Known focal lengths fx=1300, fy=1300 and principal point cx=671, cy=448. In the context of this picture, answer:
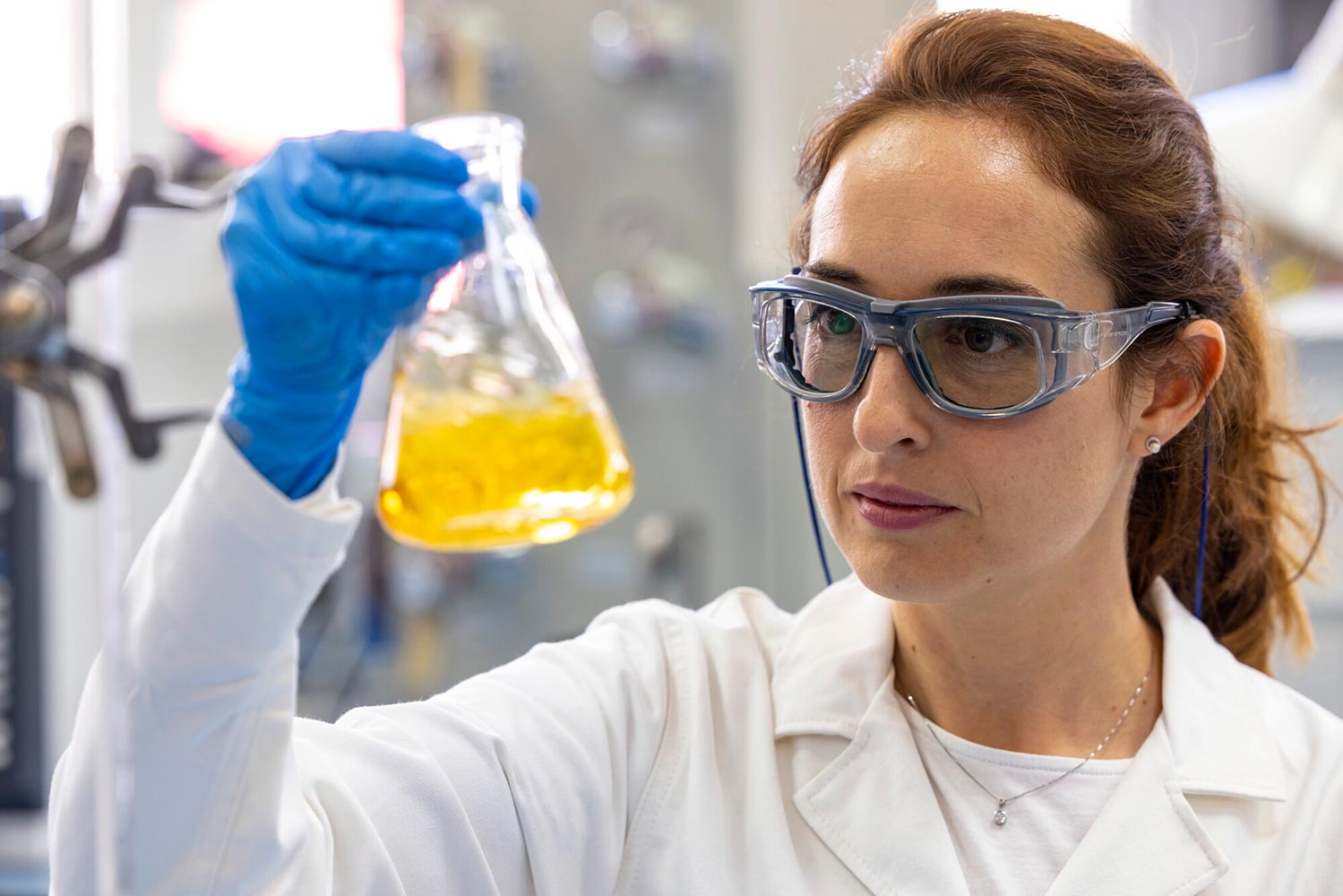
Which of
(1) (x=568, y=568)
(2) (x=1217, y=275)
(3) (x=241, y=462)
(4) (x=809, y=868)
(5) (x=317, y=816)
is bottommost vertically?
(1) (x=568, y=568)

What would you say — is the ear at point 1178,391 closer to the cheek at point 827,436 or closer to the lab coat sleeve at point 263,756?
the cheek at point 827,436

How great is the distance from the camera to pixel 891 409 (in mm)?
1197

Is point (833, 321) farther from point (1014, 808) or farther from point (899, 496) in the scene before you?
point (1014, 808)

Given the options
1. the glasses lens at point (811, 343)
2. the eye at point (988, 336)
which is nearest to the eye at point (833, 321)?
the glasses lens at point (811, 343)

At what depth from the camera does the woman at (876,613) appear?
3.25 ft

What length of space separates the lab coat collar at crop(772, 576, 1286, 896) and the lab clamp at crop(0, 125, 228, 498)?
906 millimetres

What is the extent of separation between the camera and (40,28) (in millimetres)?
791

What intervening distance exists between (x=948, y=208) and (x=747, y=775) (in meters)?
0.63

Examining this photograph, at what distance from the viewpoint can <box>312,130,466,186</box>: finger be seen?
3.28ft

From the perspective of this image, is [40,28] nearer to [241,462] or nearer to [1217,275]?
[241,462]

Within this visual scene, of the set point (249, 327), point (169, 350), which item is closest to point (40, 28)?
point (249, 327)

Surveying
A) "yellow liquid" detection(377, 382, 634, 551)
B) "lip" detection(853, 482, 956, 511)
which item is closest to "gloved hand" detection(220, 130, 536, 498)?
"yellow liquid" detection(377, 382, 634, 551)

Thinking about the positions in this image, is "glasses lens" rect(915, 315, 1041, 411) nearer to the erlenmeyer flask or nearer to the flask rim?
the erlenmeyer flask

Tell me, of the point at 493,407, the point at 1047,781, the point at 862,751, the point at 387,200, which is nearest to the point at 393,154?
the point at 387,200
